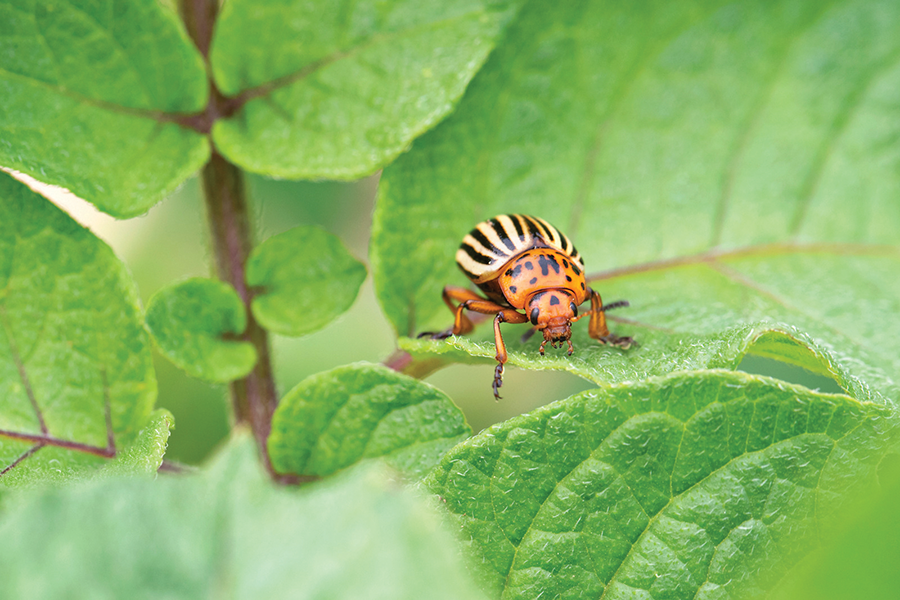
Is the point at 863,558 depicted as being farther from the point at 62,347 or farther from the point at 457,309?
the point at 62,347

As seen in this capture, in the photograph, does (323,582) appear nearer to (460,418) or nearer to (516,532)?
(516,532)

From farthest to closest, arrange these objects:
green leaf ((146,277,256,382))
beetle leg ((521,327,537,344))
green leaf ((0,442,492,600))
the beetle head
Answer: beetle leg ((521,327,537,344))
the beetle head
green leaf ((146,277,256,382))
green leaf ((0,442,492,600))

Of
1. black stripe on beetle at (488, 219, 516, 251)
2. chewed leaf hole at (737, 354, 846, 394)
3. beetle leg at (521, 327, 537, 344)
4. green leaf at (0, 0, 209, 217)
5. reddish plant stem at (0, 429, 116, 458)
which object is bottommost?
chewed leaf hole at (737, 354, 846, 394)

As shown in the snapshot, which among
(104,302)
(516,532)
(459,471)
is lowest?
(516,532)

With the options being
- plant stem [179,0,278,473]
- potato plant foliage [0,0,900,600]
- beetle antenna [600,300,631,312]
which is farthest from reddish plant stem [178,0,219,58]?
beetle antenna [600,300,631,312]

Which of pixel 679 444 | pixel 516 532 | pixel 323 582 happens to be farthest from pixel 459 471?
pixel 323 582

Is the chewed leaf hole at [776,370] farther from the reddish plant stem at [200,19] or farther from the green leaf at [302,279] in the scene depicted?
the reddish plant stem at [200,19]

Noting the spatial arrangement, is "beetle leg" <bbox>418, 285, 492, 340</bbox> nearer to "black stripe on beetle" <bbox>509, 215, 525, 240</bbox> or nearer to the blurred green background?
"black stripe on beetle" <bbox>509, 215, 525, 240</bbox>

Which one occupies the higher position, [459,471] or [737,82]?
[737,82]
